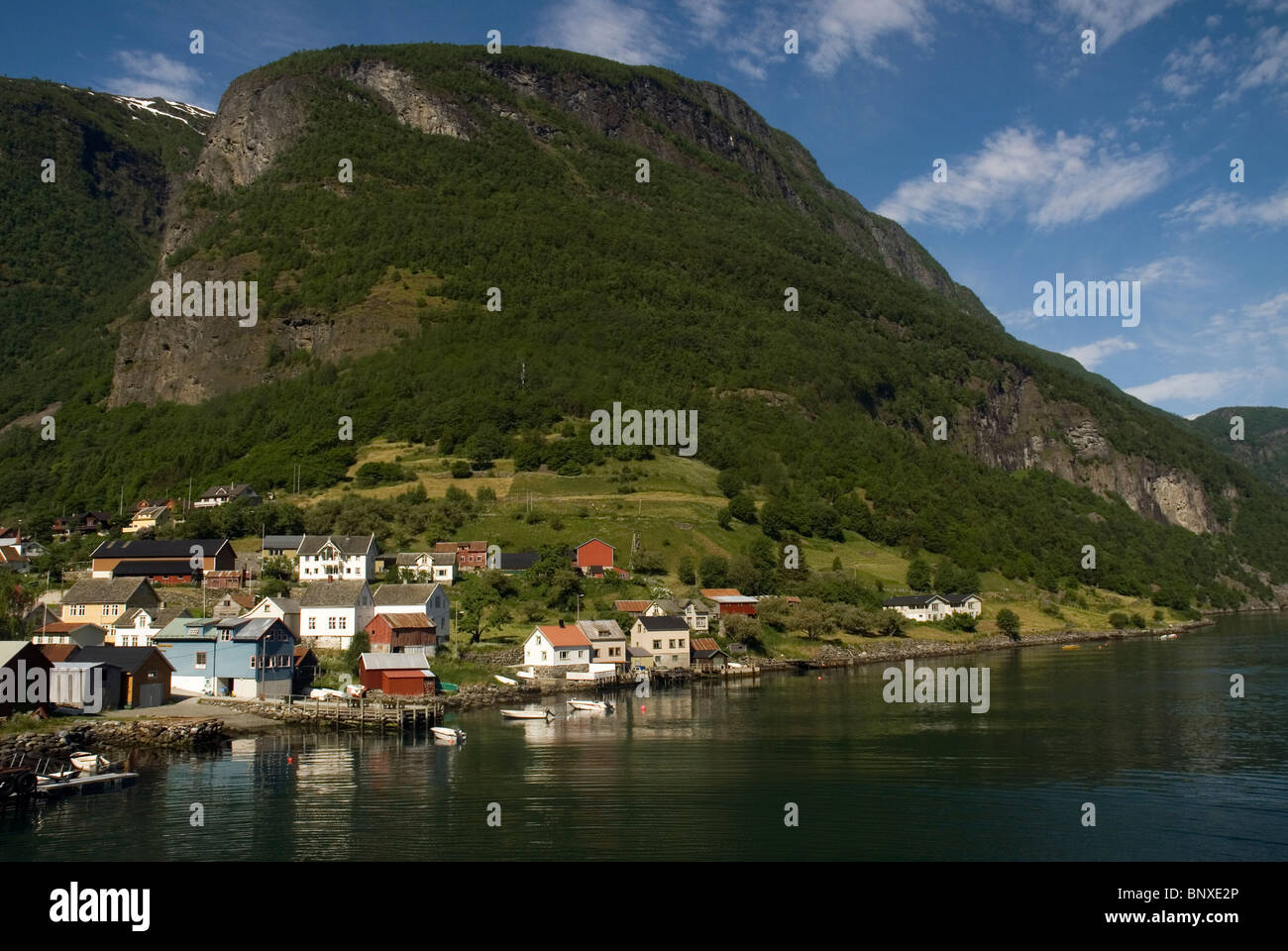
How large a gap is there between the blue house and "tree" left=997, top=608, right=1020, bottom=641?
89364 mm

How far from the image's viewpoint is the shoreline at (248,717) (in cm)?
5203

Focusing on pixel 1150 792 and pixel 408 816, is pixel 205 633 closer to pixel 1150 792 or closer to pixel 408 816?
pixel 408 816

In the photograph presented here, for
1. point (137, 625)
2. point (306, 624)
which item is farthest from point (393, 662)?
point (137, 625)

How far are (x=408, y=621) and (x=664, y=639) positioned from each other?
24.2 metres

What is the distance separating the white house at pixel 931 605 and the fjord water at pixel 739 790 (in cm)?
4992

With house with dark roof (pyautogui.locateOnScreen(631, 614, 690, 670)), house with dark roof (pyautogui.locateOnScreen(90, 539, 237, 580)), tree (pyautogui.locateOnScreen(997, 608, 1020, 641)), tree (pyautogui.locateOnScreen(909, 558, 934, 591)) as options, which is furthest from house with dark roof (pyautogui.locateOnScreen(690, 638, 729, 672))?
house with dark roof (pyautogui.locateOnScreen(90, 539, 237, 580))

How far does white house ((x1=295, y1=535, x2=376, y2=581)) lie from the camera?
10556 cm

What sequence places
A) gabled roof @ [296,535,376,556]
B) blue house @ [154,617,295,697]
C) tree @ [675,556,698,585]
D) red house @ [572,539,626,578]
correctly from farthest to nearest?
tree @ [675,556,698,585], red house @ [572,539,626,578], gabled roof @ [296,535,376,556], blue house @ [154,617,295,697]

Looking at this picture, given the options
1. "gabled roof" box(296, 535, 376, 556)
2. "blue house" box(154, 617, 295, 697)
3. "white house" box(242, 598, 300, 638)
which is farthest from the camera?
"gabled roof" box(296, 535, 376, 556)

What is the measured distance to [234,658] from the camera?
2731 inches

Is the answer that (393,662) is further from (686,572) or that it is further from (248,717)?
(686,572)

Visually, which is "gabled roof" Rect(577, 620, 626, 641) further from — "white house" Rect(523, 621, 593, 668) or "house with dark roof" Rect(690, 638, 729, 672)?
"house with dark roof" Rect(690, 638, 729, 672)

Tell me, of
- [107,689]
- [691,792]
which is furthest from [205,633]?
[691,792]
